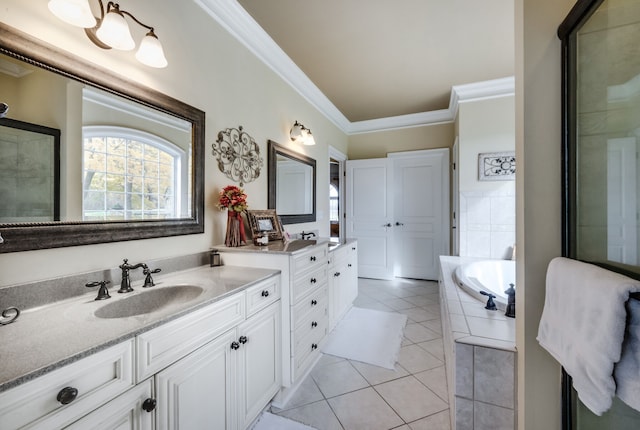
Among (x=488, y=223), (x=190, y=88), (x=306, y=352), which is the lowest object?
(x=306, y=352)

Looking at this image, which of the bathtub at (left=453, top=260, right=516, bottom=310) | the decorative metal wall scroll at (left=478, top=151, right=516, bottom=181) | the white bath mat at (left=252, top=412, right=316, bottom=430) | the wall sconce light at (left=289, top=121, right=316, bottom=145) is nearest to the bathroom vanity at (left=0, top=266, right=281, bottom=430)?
the white bath mat at (left=252, top=412, right=316, bottom=430)

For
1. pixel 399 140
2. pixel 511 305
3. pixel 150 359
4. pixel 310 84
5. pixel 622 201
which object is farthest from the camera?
pixel 399 140

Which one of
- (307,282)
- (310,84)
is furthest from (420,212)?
(307,282)

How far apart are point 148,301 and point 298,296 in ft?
2.63

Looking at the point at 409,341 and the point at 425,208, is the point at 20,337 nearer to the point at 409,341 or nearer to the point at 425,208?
the point at 409,341

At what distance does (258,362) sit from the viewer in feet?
4.46

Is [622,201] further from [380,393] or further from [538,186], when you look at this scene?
[380,393]

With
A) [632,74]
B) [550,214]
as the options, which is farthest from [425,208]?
[632,74]

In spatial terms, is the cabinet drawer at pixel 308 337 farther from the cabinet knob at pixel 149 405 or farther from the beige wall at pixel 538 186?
the beige wall at pixel 538 186

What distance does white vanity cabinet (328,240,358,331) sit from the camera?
7.78ft

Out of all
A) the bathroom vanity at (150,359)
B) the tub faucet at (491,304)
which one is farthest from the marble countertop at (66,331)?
the tub faucet at (491,304)

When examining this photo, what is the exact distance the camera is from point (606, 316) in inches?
24.0

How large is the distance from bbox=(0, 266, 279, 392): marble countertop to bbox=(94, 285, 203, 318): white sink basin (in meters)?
0.02

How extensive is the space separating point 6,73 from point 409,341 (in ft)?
9.35
